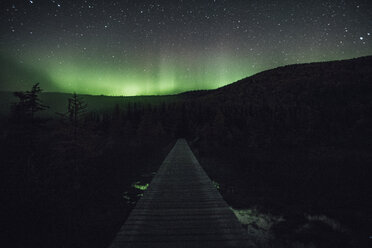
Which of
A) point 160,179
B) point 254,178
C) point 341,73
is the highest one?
point 341,73

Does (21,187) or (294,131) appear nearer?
(21,187)

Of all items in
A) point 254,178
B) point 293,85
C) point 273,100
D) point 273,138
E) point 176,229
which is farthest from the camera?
point 293,85

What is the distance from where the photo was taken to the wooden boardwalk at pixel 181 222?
4.65 meters

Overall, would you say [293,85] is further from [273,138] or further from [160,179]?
[160,179]

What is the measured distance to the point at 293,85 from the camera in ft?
448

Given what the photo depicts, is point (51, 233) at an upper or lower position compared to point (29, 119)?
lower

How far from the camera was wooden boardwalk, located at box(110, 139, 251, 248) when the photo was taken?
4648mm

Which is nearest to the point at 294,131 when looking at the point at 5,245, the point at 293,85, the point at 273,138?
the point at 273,138

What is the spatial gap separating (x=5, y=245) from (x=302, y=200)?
11.3 m

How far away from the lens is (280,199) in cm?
925

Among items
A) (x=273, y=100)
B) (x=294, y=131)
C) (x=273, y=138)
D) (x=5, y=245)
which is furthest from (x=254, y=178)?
(x=273, y=100)

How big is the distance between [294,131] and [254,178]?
3326 centimetres

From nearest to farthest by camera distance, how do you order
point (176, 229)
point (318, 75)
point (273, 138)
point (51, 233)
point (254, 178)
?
1. point (176, 229)
2. point (51, 233)
3. point (254, 178)
4. point (273, 138)
5. point (318, 75)

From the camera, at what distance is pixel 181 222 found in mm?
5602
